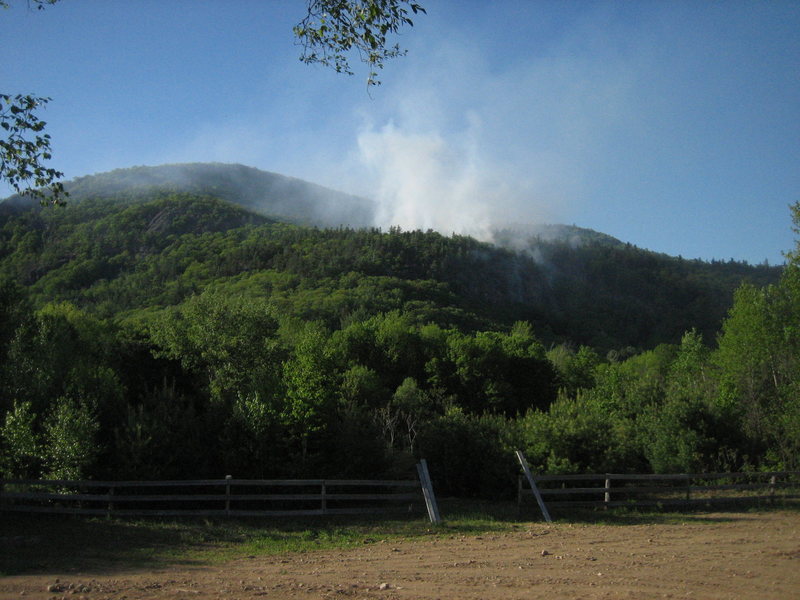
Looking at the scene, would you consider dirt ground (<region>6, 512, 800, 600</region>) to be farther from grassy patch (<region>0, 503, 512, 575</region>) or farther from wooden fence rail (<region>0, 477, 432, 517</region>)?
wooden fence rail (<region>0, 477, 432, 517</region>)

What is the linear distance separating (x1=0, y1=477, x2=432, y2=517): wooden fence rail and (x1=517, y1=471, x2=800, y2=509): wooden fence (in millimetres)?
4105

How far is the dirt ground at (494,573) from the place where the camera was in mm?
7699

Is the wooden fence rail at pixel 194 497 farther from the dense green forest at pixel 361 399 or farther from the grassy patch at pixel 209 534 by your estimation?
the dense green forest at pixel 361 399

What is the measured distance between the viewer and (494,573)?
9.04 metres

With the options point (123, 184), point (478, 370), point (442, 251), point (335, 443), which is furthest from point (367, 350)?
point (123, 184)

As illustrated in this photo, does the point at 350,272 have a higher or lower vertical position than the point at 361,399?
higher

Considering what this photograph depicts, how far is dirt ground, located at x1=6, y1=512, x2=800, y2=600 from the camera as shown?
7.70 metres

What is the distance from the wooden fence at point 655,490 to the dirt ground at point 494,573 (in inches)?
158

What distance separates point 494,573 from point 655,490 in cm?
1036

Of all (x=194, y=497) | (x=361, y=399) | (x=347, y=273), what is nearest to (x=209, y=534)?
(x=194, y=497)

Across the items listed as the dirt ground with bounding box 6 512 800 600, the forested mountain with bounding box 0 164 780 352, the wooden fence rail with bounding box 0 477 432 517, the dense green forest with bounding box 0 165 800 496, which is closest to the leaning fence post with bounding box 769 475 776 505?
the dense green forest with bounding box 0 165 800 496

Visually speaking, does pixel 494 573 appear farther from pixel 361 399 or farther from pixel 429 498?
pixel 361 399

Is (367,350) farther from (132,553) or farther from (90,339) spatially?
(132,553)

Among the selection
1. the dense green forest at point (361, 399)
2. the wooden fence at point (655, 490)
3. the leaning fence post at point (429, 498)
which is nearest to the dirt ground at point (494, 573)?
the leaning fence post at point (429, 498)
